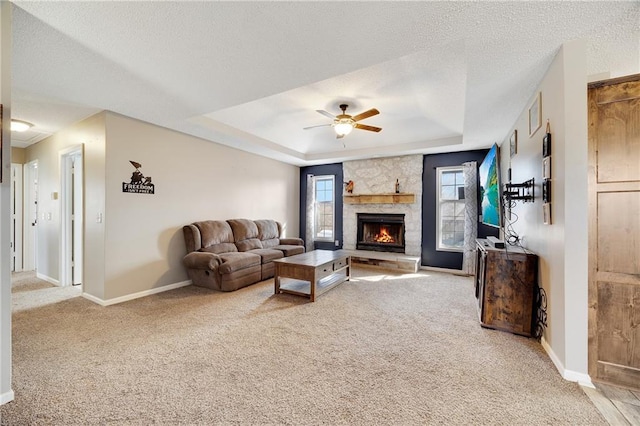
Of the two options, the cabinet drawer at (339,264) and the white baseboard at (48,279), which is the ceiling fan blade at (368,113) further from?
the white baseboard at (48,279)

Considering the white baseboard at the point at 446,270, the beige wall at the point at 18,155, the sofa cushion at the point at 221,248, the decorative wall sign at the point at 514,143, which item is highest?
the beige wall at the point at 18,155

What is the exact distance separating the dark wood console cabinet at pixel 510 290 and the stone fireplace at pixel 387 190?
298 centimetres

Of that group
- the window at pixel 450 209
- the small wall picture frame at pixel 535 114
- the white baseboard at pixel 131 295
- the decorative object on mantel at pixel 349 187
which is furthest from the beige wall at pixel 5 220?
the window at pixel 450 209

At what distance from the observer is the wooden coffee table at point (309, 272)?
3.68 metres

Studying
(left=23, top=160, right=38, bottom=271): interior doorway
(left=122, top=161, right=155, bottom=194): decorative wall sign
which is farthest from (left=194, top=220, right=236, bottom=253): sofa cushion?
(left=23, top=160, right=38, bottom=271): interior doorway

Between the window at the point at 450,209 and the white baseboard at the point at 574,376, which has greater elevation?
the window at the point at 450,209

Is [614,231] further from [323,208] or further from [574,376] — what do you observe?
[323,208]

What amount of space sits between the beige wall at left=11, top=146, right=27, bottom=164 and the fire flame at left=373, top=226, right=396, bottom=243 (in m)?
7.33

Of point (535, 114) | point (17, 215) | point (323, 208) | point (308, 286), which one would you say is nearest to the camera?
point (535, 114)

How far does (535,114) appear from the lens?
2.64 m

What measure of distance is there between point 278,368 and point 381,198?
15.1ft

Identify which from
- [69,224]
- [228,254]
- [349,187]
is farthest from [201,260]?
[349,187]

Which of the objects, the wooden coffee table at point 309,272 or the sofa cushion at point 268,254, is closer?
the wooden coffee table at point 309,272

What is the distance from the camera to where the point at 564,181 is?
1960 millimetres
